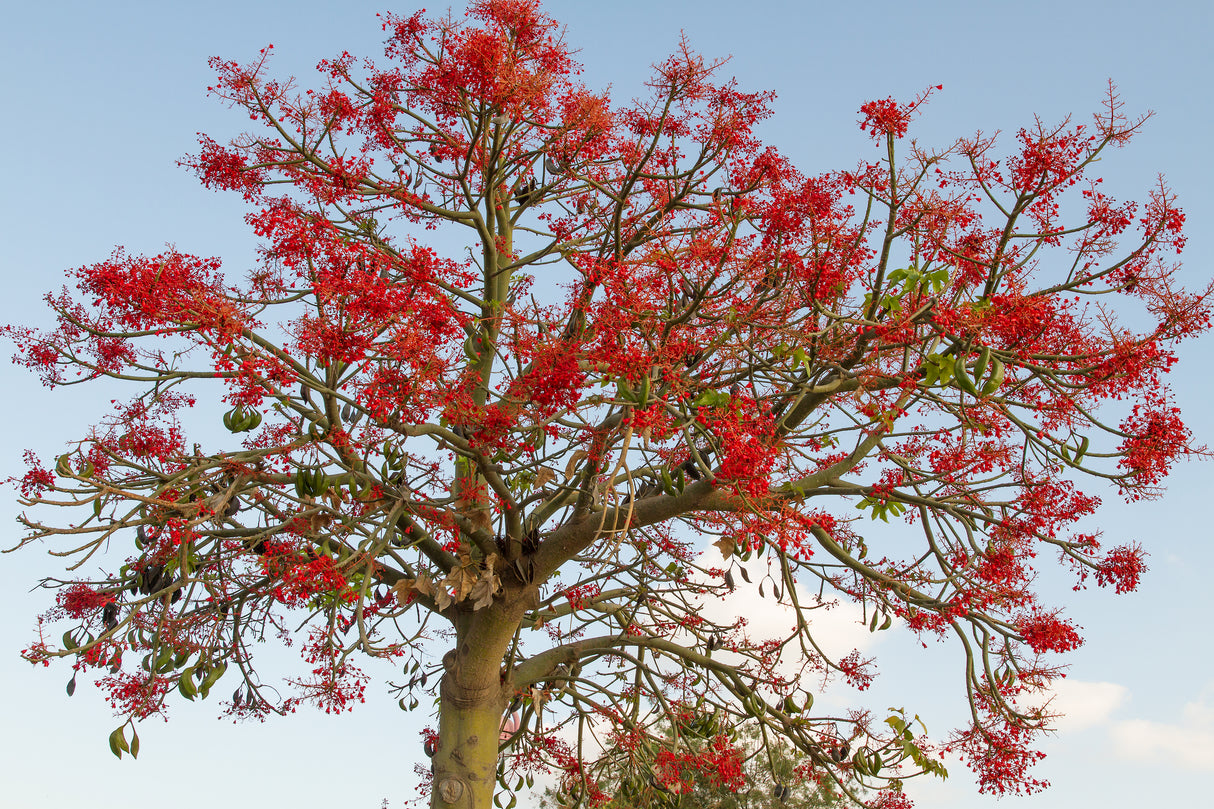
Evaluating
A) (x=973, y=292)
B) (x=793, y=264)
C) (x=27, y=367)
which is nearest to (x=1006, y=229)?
(x=973, y=292)

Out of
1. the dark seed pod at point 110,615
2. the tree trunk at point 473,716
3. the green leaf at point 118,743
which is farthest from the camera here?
the tree trunk at point 473,716

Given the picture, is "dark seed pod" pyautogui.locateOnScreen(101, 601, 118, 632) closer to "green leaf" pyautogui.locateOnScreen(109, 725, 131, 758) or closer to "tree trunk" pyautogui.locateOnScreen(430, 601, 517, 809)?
"green leaf" pyautogui.locateOnScreen(109, 725, 131, 758)

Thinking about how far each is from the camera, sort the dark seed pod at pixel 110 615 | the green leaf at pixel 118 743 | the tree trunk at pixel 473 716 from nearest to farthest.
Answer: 1. the green leaf at pixel 118 743
2. the dark seed pod at pixel 110 615
3. the tree trunk at pixel 473 716

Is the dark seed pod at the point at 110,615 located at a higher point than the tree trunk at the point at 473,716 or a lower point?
higher

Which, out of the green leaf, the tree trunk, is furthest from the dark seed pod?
the tree trunk

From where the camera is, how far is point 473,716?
23.1 ft

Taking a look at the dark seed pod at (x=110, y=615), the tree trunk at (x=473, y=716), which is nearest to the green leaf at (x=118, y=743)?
the dark seed pod at (x=110, y=615)

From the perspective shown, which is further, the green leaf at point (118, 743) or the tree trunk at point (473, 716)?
the tree trunk at point (473, 716)

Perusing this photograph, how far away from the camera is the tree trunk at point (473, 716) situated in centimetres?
687

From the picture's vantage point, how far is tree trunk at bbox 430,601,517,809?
22.5 ft

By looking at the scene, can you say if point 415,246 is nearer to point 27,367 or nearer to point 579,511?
point 579,511

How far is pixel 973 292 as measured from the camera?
538 centimetres

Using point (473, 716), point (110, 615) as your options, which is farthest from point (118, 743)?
point (473, 716)

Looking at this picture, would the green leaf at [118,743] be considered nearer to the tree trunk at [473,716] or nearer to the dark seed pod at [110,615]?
the dark seed pod at [110,615]
